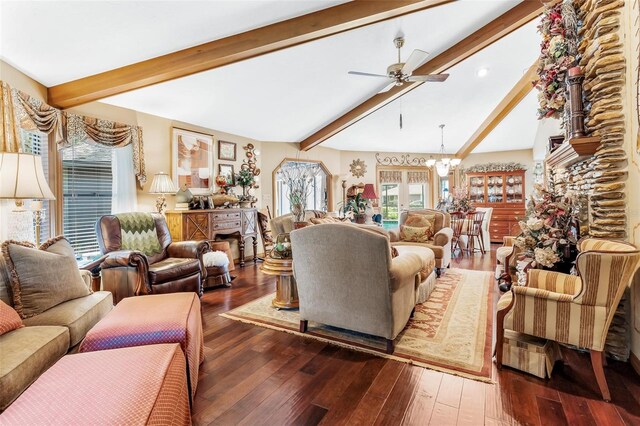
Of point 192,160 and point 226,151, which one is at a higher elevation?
point 226,151

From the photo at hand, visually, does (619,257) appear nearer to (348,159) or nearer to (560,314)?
(560,314)

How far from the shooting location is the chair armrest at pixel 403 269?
2273 mm

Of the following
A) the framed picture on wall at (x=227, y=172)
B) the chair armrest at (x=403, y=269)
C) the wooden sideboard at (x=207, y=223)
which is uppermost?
the framed picture on wall at (x=227, y=172)

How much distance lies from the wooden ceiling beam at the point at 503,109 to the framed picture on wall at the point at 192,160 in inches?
204

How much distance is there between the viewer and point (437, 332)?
2744mm

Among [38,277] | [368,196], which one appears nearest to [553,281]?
[38,277]

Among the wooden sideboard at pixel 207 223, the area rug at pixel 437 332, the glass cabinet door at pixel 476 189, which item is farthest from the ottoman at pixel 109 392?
the glass cabinet door at pixel 476 189

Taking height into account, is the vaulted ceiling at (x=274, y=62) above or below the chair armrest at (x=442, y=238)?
above

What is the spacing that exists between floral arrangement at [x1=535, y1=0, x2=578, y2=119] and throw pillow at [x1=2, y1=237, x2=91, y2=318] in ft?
14.8

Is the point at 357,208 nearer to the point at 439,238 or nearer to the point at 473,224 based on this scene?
the point at 473,224

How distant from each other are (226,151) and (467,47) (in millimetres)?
4210

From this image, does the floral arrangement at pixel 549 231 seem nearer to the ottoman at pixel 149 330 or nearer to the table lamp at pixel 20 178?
the ottoman at pixel 149 330

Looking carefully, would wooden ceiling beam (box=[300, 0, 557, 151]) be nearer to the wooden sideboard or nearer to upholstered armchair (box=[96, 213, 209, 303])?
the wooden sideboard

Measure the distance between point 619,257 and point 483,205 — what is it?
7224 millimetres
